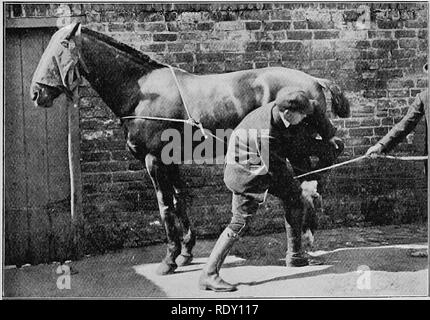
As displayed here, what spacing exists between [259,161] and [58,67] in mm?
1684

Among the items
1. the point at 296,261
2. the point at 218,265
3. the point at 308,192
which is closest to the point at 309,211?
the point at 308,192

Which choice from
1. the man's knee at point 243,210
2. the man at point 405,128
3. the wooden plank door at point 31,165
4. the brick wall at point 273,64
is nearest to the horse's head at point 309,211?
the brick wall at point 273,64

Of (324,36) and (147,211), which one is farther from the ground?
(324,36)

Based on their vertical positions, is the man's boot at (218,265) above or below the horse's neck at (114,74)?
below

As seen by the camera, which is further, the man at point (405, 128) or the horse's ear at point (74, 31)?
the man at point (405, 128)

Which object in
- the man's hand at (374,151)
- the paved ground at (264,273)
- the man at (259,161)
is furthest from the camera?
the man's hand at (374,151)

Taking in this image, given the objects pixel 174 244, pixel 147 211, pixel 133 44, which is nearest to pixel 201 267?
pixel 174 244

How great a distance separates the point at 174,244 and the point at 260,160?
966mm

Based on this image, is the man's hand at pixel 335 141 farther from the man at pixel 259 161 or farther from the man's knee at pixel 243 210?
the man's knee at pixel 243 210

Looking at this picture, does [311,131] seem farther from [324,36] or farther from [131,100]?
[131,100]

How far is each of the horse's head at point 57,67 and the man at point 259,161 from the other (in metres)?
1.34

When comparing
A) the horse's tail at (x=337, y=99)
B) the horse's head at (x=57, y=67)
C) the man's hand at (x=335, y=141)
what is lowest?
the man's hand at (x=335, y=141)

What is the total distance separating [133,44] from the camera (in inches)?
199

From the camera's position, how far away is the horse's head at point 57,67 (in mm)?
4781
